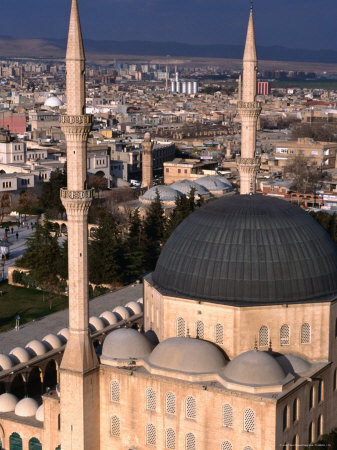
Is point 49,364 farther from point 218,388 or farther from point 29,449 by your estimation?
point 218,388

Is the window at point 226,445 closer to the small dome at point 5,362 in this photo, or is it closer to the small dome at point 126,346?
the small dome at point 126,346

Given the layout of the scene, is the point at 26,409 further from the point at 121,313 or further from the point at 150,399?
the point at 121,313

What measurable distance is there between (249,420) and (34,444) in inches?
194

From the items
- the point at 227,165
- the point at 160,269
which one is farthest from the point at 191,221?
the point at 227,165

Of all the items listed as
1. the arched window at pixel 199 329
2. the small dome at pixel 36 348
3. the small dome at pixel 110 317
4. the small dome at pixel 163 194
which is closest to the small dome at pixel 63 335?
the small dome at pixel 36 348

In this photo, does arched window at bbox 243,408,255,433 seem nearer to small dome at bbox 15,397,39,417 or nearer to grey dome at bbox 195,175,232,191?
small dome at bbox 15,397,39,417

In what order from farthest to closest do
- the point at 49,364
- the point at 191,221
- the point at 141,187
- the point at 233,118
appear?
1. the point at 233,118
2. the point at 141,187
3. the point at 49,364
4. the point at 191,221

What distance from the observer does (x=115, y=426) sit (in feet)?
58.3

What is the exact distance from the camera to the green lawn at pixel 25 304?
94.5 feet

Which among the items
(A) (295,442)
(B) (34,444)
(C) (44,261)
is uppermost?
(C) (44,261)

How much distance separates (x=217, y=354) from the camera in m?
17.2

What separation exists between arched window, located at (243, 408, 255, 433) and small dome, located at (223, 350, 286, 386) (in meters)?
0.50

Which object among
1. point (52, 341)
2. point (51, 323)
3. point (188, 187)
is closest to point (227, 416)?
point (52, 341)

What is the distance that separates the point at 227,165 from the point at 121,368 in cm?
4513
